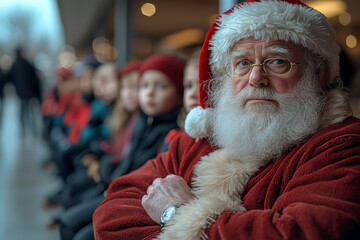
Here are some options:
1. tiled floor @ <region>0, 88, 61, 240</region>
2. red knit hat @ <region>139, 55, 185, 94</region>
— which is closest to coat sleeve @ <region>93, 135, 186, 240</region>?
red knit hat @ <region>139, 55, 185, 94</region>

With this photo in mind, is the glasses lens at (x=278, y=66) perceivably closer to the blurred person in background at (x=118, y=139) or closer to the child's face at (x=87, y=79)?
the blurred person in background at (x=118, y=139)

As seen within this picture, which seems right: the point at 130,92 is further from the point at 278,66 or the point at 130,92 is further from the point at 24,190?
the point at 24,190

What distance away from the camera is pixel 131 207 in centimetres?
147

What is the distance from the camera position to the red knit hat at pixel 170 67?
8.05ft

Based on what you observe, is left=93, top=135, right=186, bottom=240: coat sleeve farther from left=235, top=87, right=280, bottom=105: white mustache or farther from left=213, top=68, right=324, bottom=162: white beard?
left=235, top=87, right=280, bottom=105: white mustache

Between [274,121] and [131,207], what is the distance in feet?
2.15

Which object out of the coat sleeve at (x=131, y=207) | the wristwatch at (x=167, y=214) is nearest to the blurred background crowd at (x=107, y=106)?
the coat sleeve at (x=131, y=207)

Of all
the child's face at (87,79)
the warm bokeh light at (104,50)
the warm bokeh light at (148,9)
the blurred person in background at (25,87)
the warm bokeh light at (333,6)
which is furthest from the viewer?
the blurred person in background at (25,87)

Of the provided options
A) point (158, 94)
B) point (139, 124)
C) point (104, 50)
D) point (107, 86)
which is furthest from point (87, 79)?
point (104, 50)

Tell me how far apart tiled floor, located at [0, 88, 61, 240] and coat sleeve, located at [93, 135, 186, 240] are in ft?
6.02

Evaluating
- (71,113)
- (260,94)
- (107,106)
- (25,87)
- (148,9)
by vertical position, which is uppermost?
(148,9)

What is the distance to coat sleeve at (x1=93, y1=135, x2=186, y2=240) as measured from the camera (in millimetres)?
1386

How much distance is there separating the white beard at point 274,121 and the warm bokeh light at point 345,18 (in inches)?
34.6

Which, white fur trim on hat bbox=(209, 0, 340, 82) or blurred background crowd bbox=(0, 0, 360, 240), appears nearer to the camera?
white fur trim on hat bbox=(209, 0, 340, 82)
